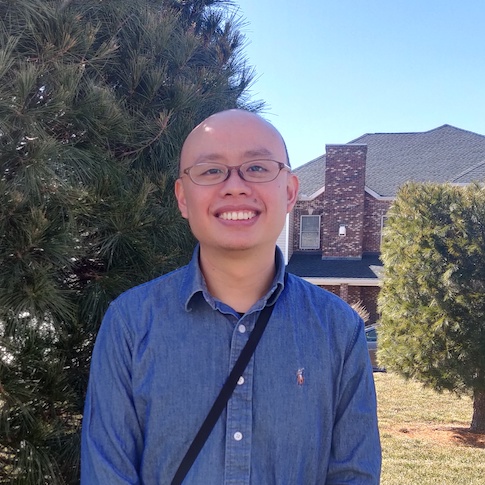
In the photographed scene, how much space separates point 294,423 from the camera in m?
1.47

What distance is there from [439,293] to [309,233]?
12.1m

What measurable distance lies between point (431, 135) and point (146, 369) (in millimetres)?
21417

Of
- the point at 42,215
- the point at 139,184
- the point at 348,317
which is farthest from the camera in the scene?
the point at 139,184

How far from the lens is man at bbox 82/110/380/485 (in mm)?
1442

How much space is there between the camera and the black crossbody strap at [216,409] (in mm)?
1411

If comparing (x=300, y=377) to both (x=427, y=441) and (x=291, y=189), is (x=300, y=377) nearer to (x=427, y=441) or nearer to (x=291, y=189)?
(x=291, y=189)

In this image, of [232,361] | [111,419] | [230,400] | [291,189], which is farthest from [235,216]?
[111,419]

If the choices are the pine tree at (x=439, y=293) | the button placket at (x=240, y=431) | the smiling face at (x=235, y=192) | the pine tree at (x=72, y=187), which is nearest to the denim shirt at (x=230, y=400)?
the button placket at (x=240, y=431)

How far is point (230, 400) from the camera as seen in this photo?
1453 millimetres

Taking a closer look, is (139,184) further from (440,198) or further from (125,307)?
(440,198)

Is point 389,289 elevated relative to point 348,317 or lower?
elevated

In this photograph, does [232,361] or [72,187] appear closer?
[232,361]

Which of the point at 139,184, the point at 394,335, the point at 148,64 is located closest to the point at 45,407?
the point at 139,184

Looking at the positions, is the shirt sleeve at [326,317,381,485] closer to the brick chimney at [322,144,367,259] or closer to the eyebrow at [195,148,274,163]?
the eyebrow at [195,148,274,163]
